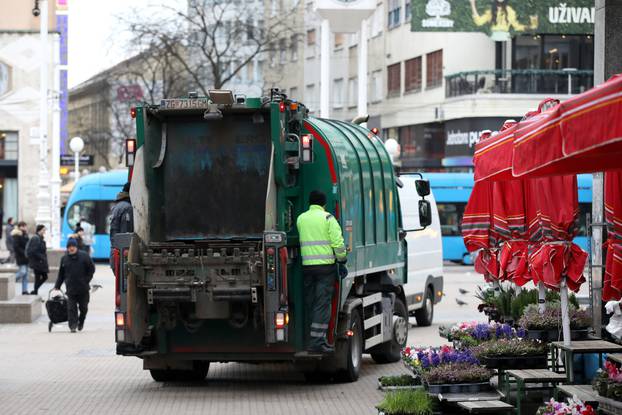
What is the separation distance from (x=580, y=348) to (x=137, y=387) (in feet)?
19.6

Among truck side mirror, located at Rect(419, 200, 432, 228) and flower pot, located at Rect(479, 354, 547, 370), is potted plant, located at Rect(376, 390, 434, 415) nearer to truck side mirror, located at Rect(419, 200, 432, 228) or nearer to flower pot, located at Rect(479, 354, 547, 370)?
flower pot, located at Rect(479, 354, 547, 370)

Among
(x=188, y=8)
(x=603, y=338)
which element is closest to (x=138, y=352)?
(x=603, y=338)

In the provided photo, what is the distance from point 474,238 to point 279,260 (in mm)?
3182

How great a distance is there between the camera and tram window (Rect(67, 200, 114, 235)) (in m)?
49.5

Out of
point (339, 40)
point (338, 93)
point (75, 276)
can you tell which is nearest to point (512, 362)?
point (75, 276)

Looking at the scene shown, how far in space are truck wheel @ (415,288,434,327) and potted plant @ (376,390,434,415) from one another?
12.3 m

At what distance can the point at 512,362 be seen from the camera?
12.2 m

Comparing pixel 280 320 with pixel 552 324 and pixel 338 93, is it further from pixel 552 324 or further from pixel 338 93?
pixel 338 93

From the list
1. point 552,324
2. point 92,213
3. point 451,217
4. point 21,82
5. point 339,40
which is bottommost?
point 552,324

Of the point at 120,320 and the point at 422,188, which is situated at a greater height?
the point at 422,188

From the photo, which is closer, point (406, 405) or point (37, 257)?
point (406, 405)

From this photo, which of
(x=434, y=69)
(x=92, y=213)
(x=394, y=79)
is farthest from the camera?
(x=394, y=79)

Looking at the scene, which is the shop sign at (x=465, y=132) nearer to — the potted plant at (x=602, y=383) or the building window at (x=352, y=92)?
the building window at (x=352, y=92)

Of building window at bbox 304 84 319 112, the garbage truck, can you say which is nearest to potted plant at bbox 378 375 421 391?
the garbage truck
